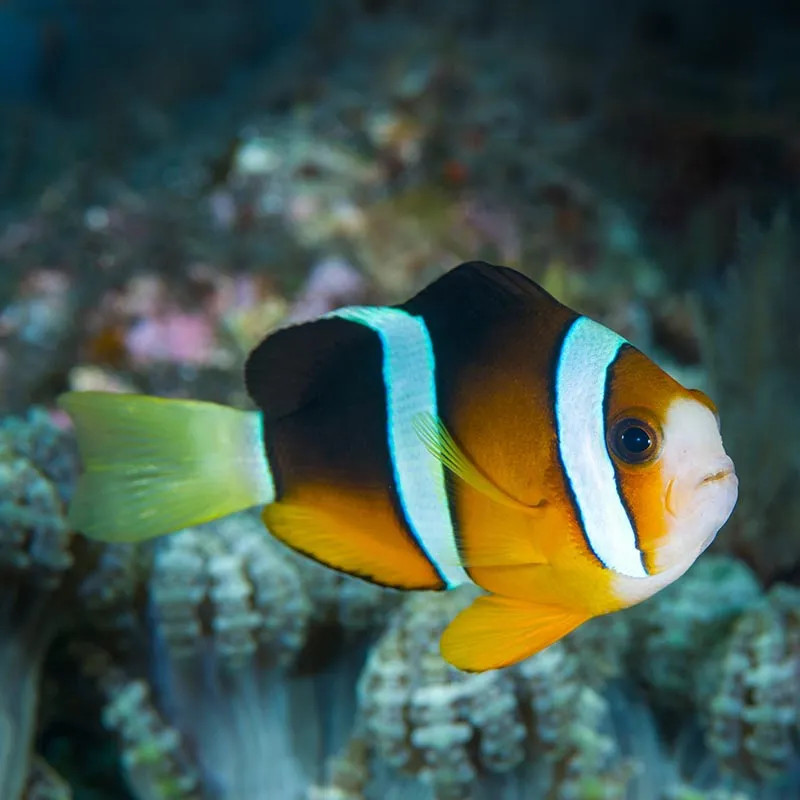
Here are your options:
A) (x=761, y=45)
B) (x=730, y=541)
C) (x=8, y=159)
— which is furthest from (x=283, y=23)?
(x=730, y=541)

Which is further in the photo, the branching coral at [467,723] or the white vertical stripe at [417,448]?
the branching coral at [467,723]

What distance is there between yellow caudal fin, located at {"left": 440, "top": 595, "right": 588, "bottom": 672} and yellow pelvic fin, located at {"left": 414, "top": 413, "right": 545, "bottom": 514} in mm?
114

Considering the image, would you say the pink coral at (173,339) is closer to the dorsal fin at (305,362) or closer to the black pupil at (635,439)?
the dorsal fin at (305,362)

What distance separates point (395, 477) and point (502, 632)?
0.62 feet

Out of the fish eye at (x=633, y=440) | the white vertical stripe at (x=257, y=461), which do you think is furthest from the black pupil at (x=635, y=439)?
the white vertical stripe at (x=257, y=461)

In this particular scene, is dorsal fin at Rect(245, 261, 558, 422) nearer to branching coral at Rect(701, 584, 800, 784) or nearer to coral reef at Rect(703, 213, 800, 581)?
branching coral at Rect(701, 584, 800, 784)

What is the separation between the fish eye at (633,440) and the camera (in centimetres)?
79

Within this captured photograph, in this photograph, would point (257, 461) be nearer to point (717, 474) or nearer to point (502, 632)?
point (502, 632)

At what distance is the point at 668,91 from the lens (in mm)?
4258

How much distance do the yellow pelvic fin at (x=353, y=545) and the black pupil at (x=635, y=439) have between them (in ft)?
0.82

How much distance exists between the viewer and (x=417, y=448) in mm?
897

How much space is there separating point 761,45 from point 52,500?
4.86 metres

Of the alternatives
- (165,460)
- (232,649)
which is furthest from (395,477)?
(232,649)

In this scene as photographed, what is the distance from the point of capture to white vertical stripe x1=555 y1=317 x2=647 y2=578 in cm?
81
